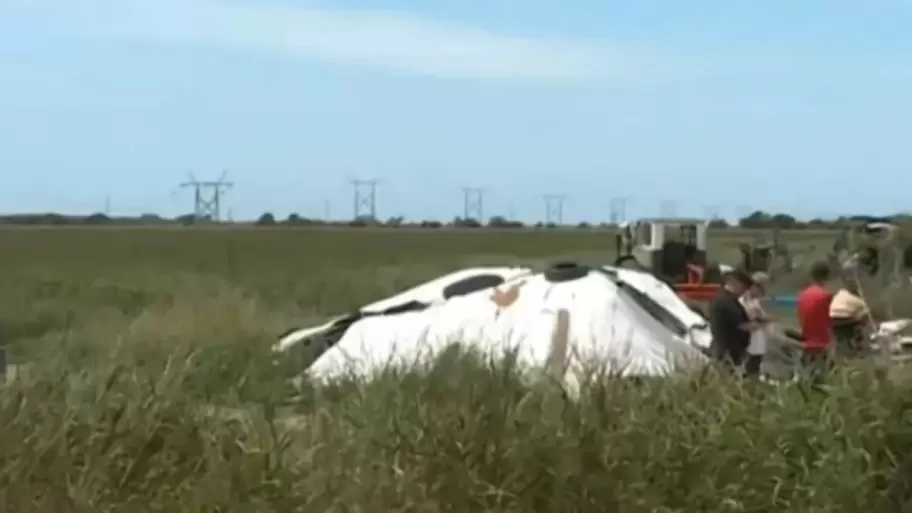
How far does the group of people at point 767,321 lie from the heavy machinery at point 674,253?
306 inches

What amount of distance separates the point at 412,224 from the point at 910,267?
5787 inches

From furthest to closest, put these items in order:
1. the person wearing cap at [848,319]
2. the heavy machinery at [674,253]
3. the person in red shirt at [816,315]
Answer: the heavy machinery at [674,253] < the person wearing cap at [848,319] < the person in red shirt at [816,315]

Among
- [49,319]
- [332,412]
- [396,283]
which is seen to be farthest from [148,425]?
[396,283]

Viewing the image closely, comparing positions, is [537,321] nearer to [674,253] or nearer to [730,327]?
[730,327]

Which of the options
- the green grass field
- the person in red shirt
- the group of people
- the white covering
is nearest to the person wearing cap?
the group of people

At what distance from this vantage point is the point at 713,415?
26.9 ft

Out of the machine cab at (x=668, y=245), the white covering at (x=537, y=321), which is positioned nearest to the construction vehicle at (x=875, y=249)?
the machine cab at (x=668, y=245)

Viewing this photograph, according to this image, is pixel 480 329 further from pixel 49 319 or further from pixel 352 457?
pixel 49 319

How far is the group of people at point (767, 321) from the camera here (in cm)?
1238

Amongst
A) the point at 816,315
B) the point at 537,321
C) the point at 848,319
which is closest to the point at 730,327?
the point at 816,315

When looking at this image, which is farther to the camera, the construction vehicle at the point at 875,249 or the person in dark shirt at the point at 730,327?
the construction vehicle at the point at 875,249

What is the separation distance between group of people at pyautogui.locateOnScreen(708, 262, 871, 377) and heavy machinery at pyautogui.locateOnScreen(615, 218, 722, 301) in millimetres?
7784

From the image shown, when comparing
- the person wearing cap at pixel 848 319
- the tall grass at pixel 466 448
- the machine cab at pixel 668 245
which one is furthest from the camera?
the machine cab at pixel 668 245

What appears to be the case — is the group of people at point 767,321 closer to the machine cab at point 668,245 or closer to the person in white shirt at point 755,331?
the person in white shirt at point 755,331
